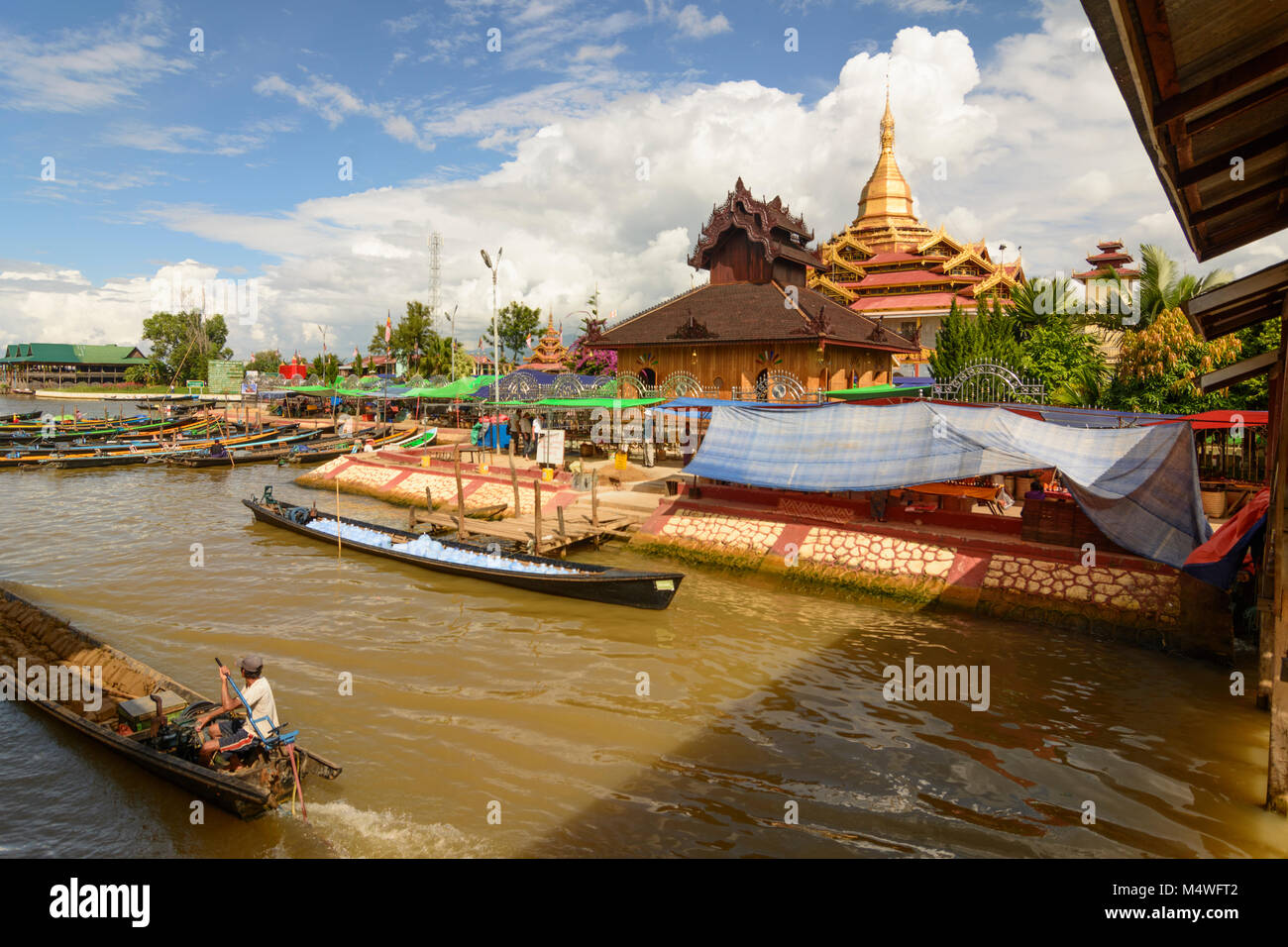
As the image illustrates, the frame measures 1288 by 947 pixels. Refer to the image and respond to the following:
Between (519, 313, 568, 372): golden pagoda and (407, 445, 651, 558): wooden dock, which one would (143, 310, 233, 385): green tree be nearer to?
(519, 313, 568, 372): golden pagoda

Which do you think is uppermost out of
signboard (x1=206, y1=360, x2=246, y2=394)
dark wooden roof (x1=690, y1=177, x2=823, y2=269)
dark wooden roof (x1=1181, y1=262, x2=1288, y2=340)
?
dark wooden roof (x1=690, y1=177, x2=823, y2=269)

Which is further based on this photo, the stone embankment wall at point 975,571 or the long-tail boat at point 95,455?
the long-tail boat at point 95,455

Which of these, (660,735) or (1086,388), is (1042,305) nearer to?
(1086,388)

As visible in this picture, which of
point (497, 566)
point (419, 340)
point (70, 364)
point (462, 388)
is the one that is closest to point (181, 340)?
point (70, 364)


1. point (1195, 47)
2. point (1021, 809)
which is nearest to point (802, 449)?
point (1021, 809)

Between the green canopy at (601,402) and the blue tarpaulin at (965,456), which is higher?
the green canopy at (601,402)

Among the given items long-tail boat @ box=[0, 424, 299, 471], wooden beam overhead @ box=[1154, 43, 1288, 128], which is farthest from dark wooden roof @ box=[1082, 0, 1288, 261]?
long-tail boat @ box=[0, 424, 299, 471]

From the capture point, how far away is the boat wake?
7.89 meters

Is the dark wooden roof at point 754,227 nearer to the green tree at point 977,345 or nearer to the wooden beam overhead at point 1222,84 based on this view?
the green tree at point 977,345

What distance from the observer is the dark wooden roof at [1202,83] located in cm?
373

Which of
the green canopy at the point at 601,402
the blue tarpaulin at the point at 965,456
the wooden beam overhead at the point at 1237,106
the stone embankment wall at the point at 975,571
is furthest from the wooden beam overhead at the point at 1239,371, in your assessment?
the green canopy at the point at 601,402

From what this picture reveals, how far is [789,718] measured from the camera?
428 inches

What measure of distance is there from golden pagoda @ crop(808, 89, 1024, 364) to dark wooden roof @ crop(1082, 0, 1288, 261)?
3858 cm

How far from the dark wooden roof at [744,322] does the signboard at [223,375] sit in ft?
223
